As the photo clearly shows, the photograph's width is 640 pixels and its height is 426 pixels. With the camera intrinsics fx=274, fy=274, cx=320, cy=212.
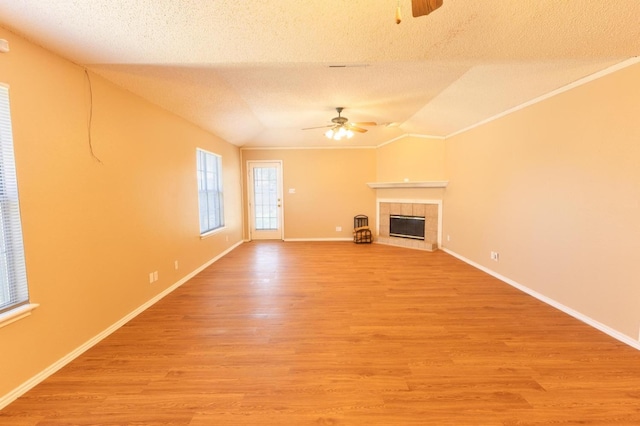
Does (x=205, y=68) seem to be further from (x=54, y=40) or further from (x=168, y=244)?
(x=168, y=244)

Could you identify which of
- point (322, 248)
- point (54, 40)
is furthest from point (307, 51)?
point (322, 248)

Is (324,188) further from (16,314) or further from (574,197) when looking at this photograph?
(16,314)

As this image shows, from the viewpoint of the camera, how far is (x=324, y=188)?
713 cm

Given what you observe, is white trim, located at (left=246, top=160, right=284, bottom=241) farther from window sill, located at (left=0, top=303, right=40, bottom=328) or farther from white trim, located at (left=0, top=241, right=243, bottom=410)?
window sill, located at (left=0, top=303, right=40, bottom=328)

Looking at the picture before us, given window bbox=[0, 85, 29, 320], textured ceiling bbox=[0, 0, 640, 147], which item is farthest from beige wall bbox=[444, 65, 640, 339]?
window bbox=[0, 85, 29, 320]

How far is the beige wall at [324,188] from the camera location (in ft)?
23.1

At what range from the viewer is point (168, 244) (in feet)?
11.7

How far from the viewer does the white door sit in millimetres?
7078

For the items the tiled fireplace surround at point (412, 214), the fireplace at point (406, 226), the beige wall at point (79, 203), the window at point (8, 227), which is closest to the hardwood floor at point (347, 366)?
the beige wall at point (79, 203)

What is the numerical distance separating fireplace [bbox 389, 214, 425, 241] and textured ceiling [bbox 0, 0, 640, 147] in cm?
318

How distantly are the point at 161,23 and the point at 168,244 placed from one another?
2568 mm

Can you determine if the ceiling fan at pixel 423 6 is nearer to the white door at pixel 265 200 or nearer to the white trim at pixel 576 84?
the white trim at pixel 576 84

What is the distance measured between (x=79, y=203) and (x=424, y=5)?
2.81 metres

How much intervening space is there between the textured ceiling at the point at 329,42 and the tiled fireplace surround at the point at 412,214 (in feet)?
9.31
